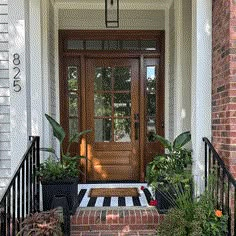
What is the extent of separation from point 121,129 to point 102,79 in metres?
0.78

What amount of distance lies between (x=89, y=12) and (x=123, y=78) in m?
1.04

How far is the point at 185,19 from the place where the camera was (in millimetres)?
3523

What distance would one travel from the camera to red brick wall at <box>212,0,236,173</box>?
2.29 meters

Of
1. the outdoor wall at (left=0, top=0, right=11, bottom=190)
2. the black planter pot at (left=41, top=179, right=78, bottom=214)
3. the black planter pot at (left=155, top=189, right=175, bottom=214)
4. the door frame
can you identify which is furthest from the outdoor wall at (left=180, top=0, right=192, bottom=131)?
the outdoor wall at (left=0, top=0, right=11, bottom=190)

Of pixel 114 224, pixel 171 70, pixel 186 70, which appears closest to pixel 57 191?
pixel 114 224

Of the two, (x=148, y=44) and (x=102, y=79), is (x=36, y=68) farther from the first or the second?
(x=148, y=44)

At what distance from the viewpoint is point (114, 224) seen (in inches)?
108

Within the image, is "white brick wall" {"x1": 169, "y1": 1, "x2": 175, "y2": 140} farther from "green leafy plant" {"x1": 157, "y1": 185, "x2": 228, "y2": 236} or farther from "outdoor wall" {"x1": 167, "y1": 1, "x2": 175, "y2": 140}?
"green leafy plant" {"x1": 157, "y1": 185, "x2": 228, "y2": 236}

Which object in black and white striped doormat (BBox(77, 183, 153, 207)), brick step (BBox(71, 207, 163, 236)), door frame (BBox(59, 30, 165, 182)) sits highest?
door frame (BBox(59, 30, 165, 182))

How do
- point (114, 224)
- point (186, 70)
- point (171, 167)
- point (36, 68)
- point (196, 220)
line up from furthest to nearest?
point (186, 70) < point (36, 68) < point (171, 167) < point (114, 224) < point (196, 220)

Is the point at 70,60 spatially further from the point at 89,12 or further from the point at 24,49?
the point at 24,49

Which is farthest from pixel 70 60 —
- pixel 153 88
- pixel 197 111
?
pixel 197 111

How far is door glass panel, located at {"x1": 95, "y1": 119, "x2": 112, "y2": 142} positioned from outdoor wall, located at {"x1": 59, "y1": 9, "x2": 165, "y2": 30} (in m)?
1.35

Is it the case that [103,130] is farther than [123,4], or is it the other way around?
[103,130]
